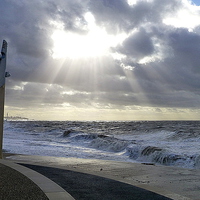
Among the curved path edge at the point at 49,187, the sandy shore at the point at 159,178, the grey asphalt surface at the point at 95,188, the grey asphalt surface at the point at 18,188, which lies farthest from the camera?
the sandy shore at the point at 159,178

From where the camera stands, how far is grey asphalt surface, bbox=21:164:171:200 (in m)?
6.06

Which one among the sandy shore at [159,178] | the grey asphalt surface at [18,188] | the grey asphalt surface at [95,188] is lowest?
the sandy shore at [159,178]

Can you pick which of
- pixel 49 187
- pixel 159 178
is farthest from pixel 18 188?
pixel 159 178

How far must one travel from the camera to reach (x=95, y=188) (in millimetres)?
6852

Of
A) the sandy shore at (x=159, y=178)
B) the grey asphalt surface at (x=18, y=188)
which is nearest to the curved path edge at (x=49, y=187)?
the grey asphalt surface at (x=18, y=188)

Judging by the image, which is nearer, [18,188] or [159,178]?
[18,188]

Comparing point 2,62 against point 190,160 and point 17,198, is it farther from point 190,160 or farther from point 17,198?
point 190,160

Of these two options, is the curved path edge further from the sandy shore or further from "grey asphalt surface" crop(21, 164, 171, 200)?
the sandy shore

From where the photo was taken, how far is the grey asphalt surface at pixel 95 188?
6.06 meters

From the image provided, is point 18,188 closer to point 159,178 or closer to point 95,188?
point 95,188

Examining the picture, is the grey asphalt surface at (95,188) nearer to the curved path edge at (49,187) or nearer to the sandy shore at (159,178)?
the curved path edge at (49,187)

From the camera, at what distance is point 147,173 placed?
10.2 meters

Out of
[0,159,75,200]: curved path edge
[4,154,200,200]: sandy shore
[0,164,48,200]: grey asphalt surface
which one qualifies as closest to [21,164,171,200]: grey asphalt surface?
[0,159,75,200]: curved path edge

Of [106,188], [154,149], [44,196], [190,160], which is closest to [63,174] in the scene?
[106,188]
